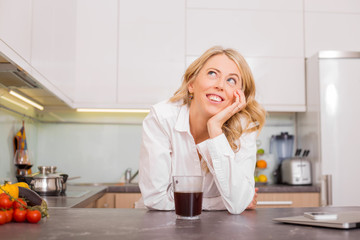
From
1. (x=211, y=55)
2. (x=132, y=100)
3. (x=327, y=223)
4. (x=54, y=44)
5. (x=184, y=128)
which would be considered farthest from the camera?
(x=132, y=100)

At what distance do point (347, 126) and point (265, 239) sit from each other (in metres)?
2.43

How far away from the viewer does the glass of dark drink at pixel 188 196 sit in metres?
1.05

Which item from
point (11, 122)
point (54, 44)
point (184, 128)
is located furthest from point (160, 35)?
point (184, 128)

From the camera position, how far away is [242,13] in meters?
3.33

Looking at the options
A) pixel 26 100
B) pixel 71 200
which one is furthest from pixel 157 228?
pixel 26 100

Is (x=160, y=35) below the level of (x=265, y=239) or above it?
above

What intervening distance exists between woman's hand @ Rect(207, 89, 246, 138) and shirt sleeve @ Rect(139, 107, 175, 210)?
18 centimetres

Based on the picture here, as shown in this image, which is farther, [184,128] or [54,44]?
[54,44]

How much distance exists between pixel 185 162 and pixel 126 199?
130 cm

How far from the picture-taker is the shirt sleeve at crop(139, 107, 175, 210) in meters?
1.50

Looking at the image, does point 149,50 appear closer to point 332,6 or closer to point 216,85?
point 332,6

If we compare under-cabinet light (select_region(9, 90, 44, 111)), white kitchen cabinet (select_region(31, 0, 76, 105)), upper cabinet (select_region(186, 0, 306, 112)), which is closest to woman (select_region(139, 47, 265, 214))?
white kitchen cabinet (select_region(31, 0, 76, 105))

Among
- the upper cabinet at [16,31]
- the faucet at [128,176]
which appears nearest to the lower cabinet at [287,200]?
the faucet at [128,176]

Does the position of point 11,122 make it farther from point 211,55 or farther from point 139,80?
point 211,55
